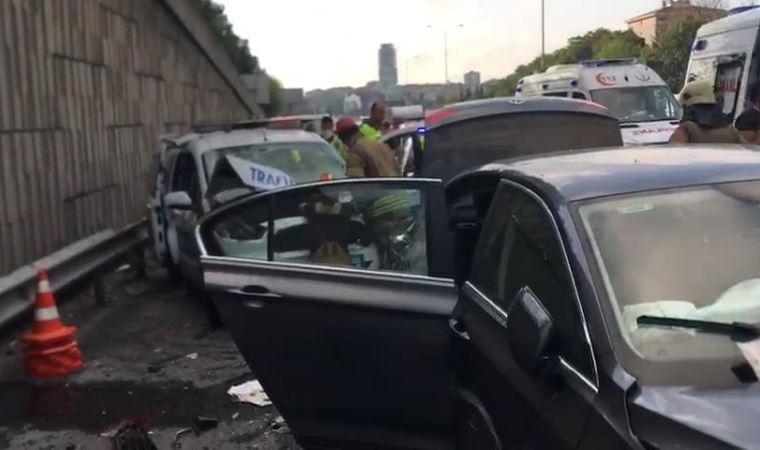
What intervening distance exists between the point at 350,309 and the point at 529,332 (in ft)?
5.61

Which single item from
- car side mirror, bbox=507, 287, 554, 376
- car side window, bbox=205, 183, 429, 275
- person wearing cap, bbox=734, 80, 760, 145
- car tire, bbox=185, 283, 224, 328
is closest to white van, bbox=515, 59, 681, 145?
person wearing cap, bbox=734, 80, 760, 145

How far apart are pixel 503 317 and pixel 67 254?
25.8 ft

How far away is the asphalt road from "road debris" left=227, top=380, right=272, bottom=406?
6cm

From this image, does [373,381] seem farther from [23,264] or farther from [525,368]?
[23,264]

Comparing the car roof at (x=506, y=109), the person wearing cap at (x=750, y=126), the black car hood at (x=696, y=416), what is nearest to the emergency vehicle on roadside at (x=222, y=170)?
the car roof at (x=506, y=109)

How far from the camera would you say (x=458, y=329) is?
3.92 meters

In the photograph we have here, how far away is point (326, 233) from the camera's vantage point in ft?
17.7

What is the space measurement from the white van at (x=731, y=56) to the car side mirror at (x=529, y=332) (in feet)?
33.2

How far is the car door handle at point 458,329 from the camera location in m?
3.82

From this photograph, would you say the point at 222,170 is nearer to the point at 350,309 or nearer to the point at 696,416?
the point at 350,309

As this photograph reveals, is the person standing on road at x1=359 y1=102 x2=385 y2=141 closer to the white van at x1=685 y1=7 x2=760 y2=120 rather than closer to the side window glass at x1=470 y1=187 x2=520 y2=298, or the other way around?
the white van at x1=685 y1=7 x2=760 y2=120

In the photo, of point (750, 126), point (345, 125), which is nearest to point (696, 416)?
point (750, 126)

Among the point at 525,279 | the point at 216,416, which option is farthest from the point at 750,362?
the point at 216,416

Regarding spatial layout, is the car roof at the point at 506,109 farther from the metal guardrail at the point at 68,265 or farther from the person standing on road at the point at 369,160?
the metal guardrail at the point at 68,265
